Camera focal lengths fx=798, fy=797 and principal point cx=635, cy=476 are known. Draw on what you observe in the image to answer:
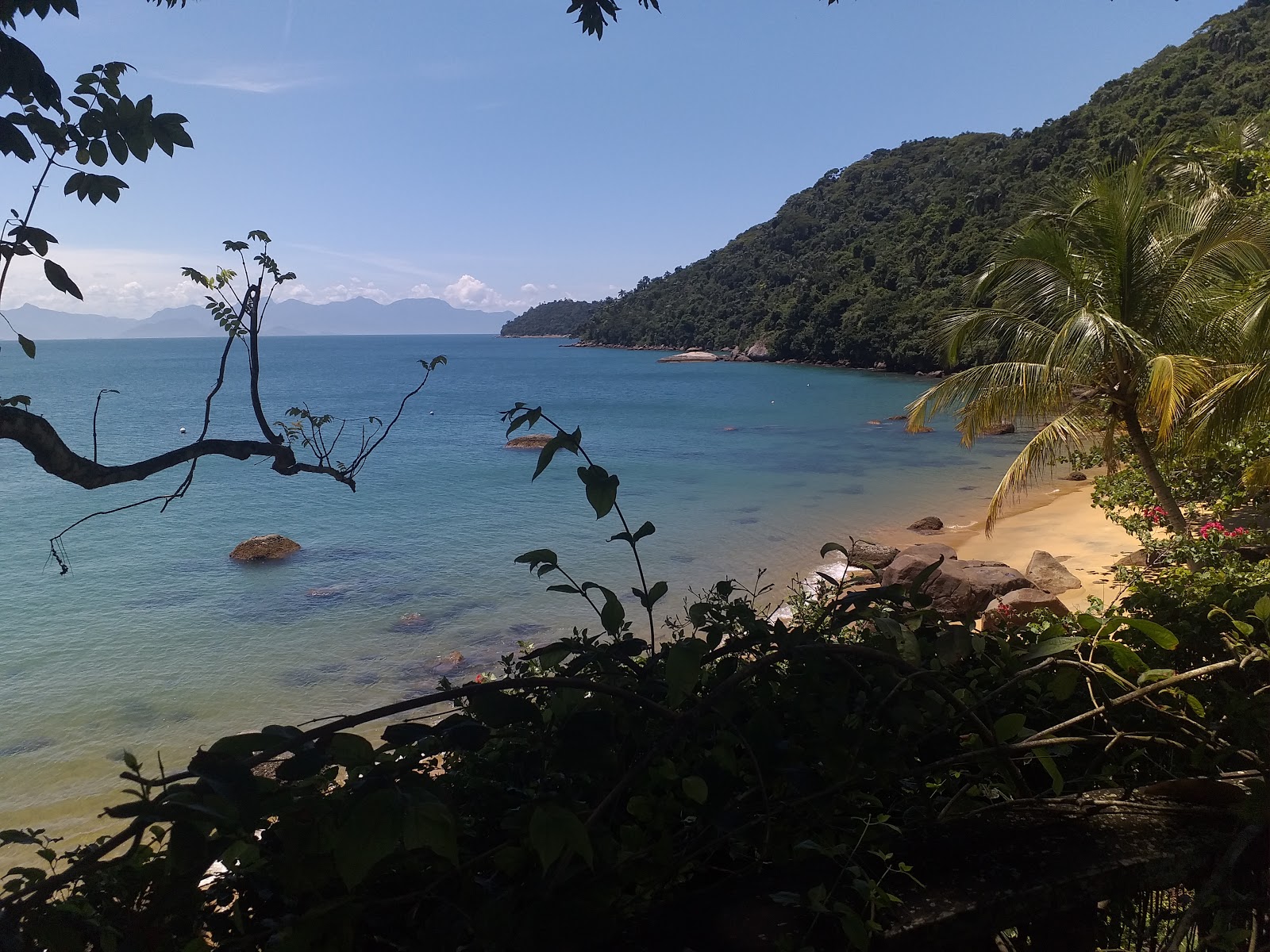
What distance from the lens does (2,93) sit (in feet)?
7.06

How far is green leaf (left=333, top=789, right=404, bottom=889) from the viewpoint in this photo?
73 centimetres

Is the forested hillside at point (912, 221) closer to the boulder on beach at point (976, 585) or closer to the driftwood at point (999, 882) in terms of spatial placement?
the boulder on beach at point (976, 585)

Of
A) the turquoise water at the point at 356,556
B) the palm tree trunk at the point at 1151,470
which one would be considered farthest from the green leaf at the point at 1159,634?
the turquoise water at the point at 356,556

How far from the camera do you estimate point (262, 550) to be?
19.4m

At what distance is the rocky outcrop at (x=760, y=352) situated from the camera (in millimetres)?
89188

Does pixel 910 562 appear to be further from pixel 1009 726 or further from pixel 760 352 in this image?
pixel 760 352

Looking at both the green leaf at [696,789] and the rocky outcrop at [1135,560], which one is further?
the rocky outcrop at [1135,560]

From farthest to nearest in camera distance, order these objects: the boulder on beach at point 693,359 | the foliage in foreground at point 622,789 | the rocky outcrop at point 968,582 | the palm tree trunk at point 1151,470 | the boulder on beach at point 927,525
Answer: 1. the boulder on beach at point 693,359
2. the boulder on beach at point 927,525
3. the rocky outcrop at point 968,582
4. the palm tree trunk at point 1151,470
5. the foliage in foreground at point 622,789

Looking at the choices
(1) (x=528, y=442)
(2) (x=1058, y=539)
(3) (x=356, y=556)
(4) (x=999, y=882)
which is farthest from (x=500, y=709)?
(1) (x=528, y=442)

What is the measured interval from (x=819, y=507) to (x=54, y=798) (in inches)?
719

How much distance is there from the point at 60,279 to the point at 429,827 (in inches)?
77.7

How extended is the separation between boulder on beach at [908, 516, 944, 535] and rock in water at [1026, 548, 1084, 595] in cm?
580

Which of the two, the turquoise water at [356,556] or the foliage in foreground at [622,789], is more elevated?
the foliage in foreground at [622,789]

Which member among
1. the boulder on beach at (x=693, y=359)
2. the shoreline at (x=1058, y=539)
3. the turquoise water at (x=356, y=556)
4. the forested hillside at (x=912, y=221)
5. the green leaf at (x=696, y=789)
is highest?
the forested hillside at (x=912, y=221)
